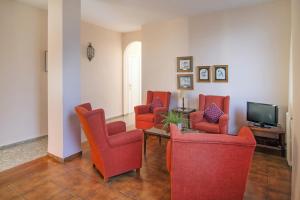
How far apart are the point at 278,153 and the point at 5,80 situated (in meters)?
5.14

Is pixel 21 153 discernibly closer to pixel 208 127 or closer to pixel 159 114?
pixel 159 114

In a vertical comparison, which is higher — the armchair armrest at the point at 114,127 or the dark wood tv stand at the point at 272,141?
the armchair armrest at the point at 114,127

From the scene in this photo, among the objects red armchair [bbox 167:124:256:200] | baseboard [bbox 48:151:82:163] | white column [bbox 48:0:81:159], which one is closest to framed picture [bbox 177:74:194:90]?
white column [bbox 48:0:81:159]

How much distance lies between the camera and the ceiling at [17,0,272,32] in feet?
13.0

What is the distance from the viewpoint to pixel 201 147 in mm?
1737

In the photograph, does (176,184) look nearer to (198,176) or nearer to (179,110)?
(198,176)

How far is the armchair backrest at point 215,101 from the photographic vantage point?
13.7 ft

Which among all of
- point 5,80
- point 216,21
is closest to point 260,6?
point 216,21

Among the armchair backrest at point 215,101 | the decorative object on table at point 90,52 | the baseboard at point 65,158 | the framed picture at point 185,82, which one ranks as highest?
the decorative object on table at point 90,52

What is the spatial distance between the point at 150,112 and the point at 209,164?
328 centimetres

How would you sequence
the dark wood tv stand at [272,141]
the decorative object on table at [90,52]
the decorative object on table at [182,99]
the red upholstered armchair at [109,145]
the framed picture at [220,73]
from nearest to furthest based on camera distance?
the red upholstered armchair at [109,145], the dark wood tv stand at [272,141], the framed picture at [220,73], the decorative object on table at [182,99], the decorative object on table at [90,52]

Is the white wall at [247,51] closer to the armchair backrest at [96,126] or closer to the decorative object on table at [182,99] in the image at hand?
the decorative object on table at [182,99]

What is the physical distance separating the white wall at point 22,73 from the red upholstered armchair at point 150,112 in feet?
6.89

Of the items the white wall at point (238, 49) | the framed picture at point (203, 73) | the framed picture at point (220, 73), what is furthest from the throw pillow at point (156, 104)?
the framed picture at point (220, 73)
